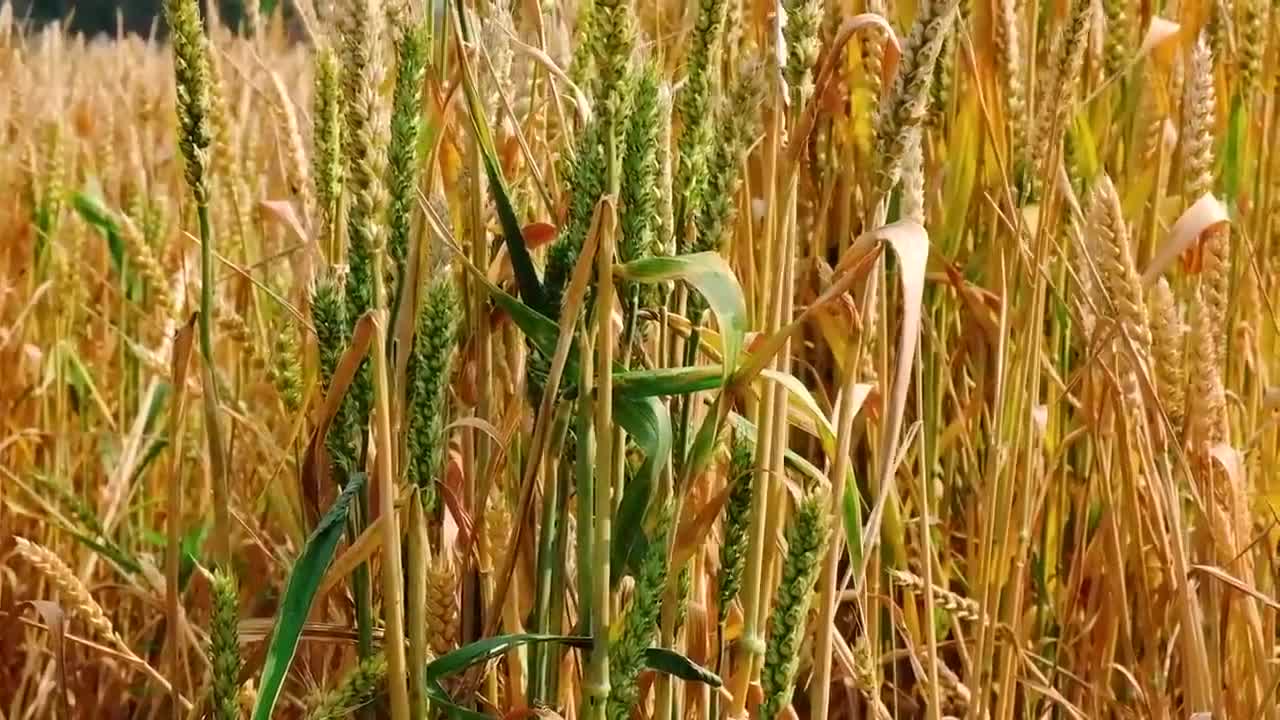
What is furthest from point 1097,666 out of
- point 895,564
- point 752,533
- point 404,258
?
point 404,258

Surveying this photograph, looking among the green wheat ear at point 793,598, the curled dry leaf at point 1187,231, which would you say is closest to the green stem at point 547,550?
the green wheat ear at point 793,598

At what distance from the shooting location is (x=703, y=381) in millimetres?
558

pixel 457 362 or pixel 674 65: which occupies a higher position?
pixel 674 65

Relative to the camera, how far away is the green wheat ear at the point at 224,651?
0.54 meters

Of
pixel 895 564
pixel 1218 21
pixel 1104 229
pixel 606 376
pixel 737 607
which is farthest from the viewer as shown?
pixel 1218 21

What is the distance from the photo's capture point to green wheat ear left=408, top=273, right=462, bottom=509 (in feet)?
1.83

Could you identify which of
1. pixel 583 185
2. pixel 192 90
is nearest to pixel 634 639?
pixel 583 185

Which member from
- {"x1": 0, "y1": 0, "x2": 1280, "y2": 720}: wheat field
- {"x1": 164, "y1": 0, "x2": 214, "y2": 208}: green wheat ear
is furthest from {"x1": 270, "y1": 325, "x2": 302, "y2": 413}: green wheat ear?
{"x1": 164, "y1": 0, "x2": 214, "y2": 208}: green wheat ear

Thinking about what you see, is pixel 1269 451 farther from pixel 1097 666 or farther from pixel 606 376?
pixel 606 376

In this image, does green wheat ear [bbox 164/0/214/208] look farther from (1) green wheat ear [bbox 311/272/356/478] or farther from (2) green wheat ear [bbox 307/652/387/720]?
(2) green wheat ear [bbox 307/652/387/720]

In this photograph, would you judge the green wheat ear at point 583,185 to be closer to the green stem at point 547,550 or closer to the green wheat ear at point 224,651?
the green stem at point 547,550

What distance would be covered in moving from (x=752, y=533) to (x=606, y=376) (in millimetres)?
101

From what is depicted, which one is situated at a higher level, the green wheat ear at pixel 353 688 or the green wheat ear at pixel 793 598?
the green wheat ear at pixel 793 598

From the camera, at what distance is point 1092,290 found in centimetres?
77
